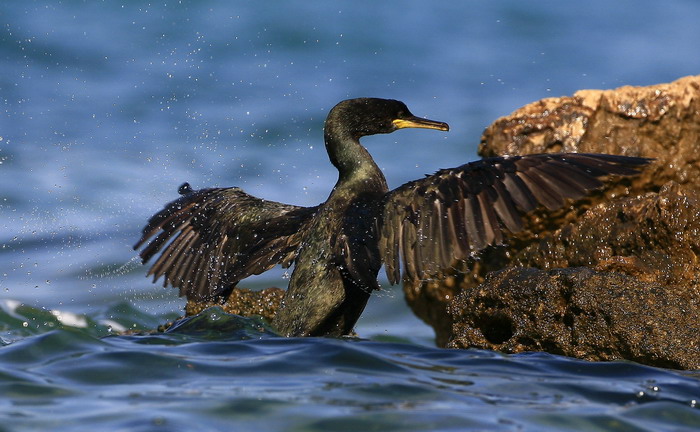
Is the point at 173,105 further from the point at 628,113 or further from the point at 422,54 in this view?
the point at 628,113

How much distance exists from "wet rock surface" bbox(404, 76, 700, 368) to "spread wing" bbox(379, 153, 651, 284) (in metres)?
0.25

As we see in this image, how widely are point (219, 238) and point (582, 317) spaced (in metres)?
2.26

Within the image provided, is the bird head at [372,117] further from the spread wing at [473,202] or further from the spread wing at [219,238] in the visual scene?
the spread wing at [473,202]

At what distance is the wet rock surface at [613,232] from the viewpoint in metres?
4.57

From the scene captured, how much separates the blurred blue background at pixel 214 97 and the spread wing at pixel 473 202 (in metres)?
3.10

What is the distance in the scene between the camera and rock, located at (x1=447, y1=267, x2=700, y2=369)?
4.46m

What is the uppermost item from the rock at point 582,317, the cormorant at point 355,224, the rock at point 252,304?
the cormorant at point 355,224

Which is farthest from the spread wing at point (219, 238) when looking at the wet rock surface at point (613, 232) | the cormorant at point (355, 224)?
the wet rock surface at point (613, 232)

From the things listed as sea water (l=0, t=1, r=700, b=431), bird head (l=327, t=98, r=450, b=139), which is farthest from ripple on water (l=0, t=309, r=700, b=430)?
bird head (l=327, t=98, r=450, b=139)

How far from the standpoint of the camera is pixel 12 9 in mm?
14695

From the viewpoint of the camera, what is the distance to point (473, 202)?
4.92 metres

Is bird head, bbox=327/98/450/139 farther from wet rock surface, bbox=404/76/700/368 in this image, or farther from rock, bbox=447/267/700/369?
rock, bbox=447/267/700/369

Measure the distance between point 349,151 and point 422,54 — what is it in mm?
8719

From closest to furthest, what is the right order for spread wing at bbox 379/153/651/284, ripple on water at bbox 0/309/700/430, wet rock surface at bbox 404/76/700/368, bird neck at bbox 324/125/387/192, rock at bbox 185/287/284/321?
ripple on water at bbox 0/309/700/430
wet rock surface at bbox 404/76/700/368
spread wing at bbox 379/153/651/284
bird neck at bbox 324/125/387/192
rock at bbox 185/287/284/321
